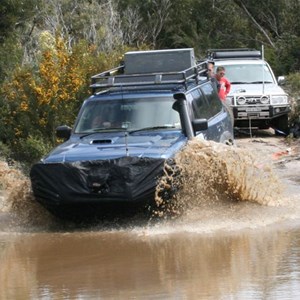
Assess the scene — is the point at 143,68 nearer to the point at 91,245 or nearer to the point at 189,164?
the point at 189,164

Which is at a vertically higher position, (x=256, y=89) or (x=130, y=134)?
(x=130, y=134)

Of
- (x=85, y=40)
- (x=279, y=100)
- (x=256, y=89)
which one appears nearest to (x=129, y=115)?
(x=85, y=40)

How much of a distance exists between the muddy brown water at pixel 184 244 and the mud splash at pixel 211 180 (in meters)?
0.01

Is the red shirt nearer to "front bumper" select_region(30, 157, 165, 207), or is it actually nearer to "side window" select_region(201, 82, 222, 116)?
"side window" select_region(201, 82, 222, 116)

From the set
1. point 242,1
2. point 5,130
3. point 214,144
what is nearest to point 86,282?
point 214,144

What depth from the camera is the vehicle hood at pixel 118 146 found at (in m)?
10.6

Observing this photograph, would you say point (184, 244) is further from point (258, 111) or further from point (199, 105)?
point (258, 111)

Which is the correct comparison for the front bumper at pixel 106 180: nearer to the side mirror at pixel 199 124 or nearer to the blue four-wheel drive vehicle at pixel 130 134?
the blue four-wheel drive vehicle at pixel 130 134

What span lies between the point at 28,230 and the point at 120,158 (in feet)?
5.28

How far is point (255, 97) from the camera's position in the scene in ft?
65.3

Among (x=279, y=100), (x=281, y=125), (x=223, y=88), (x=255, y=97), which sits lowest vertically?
(x=281, y=125)

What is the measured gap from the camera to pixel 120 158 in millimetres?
10414

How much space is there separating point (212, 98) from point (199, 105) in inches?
42.5

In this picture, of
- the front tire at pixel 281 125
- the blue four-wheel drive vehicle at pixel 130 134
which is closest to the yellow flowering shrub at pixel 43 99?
the blue four-wheel drive vehicle at pixel 130 134
